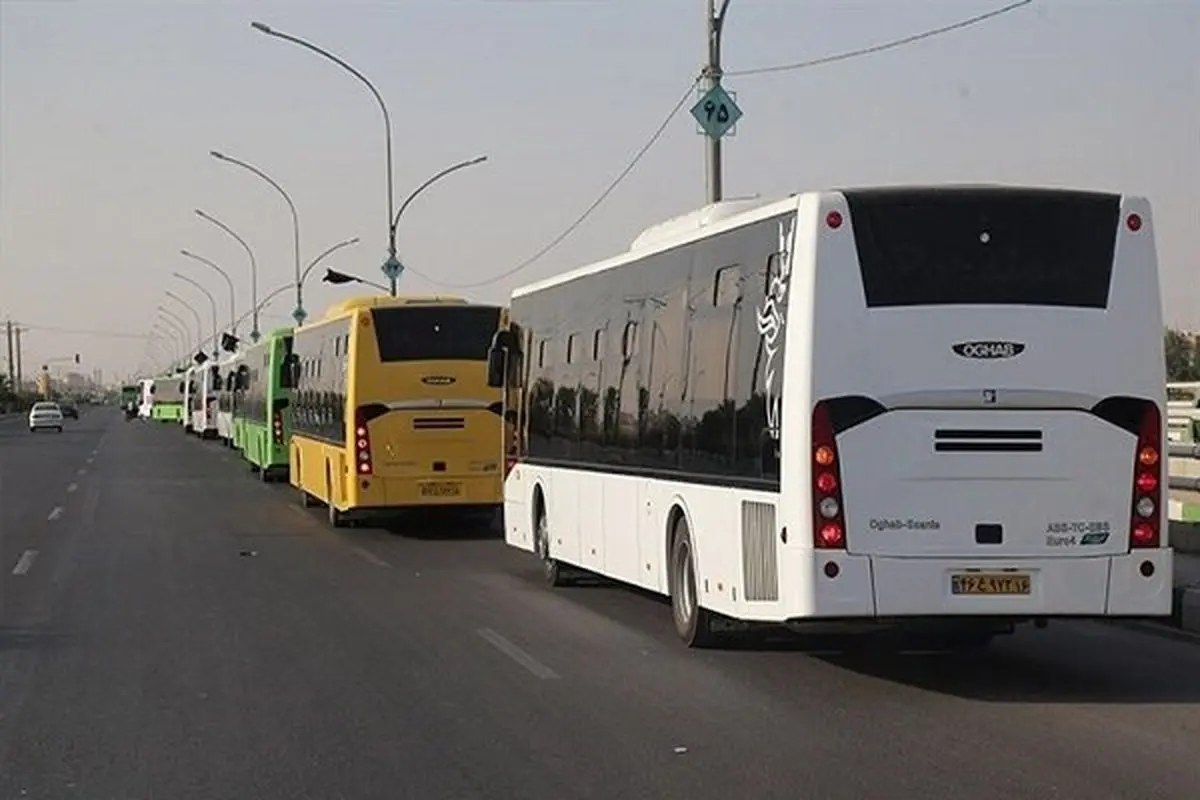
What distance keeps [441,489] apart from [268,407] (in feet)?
52.4

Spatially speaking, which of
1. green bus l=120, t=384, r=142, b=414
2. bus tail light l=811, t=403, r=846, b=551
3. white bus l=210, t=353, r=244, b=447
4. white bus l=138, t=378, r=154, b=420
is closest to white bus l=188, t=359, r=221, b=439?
white bus l=210, t=353, r=244, b=447

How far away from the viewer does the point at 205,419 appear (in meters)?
77.1

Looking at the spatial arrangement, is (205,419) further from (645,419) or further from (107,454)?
(645,419)

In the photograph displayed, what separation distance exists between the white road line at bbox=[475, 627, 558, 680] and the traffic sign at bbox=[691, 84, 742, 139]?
10.5m

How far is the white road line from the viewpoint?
12.1 meters

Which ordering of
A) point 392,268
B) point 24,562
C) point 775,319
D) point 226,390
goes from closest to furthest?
point 775,319, point 24,562, point 392,268, point 226,390

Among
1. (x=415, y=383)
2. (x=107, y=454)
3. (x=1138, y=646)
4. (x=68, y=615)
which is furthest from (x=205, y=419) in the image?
(x=1138, y=646)

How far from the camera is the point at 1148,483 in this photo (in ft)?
35.9

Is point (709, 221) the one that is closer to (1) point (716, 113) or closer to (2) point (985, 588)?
(2) point (985, 588)

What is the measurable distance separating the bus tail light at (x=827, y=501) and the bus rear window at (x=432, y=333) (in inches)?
542

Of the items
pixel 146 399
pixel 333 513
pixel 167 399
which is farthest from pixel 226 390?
pixel 146 399

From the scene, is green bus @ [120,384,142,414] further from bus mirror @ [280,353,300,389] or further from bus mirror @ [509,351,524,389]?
bus mirror @ [509,351,524,389]

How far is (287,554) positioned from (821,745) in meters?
13.6

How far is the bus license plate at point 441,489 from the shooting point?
79.0 ft
